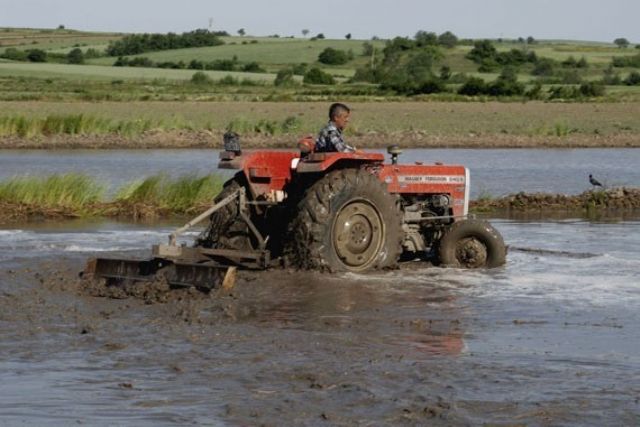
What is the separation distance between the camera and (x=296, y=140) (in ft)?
127

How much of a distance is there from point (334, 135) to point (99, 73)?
76931mm

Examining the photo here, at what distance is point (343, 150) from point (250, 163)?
102 cm

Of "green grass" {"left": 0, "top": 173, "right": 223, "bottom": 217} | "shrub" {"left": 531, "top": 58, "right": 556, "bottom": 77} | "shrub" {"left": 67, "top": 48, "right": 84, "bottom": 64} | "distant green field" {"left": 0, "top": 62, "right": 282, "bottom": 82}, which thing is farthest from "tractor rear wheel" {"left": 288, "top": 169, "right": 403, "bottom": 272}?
"shrub" {"left": 67, "top": 48, "right": 84, "bottom": 64}

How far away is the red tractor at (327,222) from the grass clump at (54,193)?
5.98m

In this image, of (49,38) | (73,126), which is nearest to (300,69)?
(49,38)

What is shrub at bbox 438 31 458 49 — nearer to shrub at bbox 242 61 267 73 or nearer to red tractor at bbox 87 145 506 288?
shrub at bbox 242 61 267 73

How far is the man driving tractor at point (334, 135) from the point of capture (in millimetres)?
13039

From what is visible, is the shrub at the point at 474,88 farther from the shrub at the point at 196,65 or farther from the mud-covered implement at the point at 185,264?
the mud-covered implement at the point at 185,264

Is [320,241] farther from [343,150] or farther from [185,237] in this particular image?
[185,237]

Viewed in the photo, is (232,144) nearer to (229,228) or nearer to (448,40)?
(229,228)

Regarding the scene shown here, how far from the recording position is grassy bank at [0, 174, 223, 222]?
19.1 metres

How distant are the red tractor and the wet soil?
34cm

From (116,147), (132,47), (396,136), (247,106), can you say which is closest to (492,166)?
(396,136)

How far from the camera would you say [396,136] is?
39250mm
